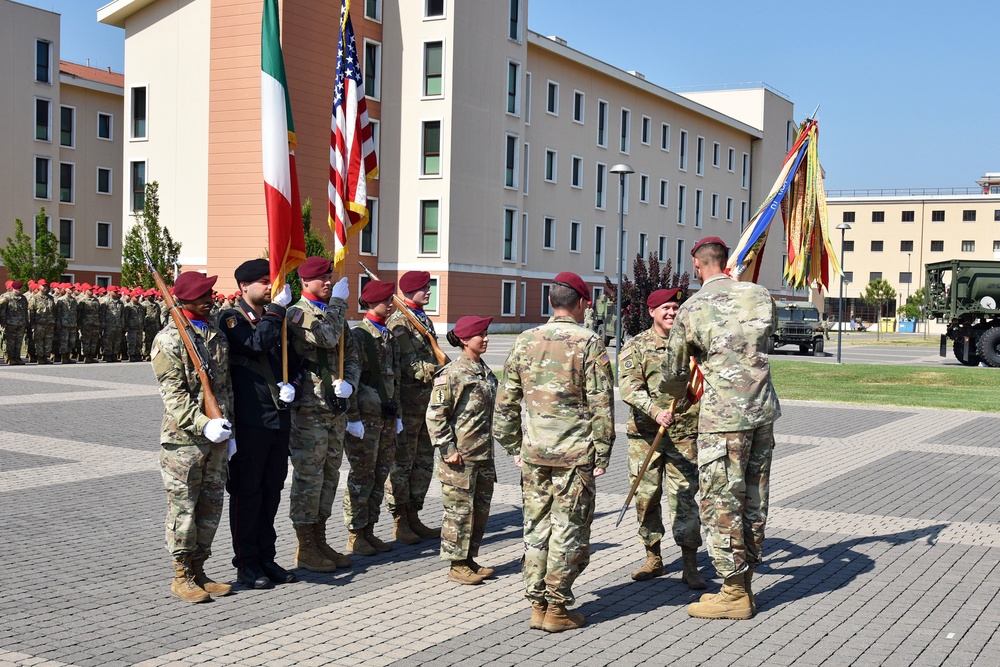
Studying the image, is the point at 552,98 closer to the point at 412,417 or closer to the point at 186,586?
the point at 412,417

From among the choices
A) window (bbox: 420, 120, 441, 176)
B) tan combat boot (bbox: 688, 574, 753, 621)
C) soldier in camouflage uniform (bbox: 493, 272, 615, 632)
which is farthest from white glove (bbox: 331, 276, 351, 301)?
window (bbox: 420, 120, 441, 176)

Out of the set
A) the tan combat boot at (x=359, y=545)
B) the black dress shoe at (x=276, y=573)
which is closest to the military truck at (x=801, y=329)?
the tan combat boot at (x=359, y=545)

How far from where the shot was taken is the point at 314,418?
7117 mm

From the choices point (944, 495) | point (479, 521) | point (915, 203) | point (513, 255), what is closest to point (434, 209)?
point (513, 255)

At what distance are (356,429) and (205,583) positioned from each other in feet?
4.59

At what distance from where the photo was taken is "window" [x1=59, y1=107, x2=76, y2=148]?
55.2 m

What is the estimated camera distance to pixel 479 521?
7.18 meters

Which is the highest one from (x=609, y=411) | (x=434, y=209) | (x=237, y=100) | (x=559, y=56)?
(x=559, y=56)

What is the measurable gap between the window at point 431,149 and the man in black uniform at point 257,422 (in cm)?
3982

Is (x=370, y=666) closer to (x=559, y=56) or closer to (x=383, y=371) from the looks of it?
(x=383, y=371)

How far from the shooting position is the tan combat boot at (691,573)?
23.0ft

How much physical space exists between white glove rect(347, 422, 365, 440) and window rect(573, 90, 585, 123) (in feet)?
161

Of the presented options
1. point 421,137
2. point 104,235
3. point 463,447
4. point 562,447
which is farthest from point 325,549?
point 104,235

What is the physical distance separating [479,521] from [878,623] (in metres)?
2.54
